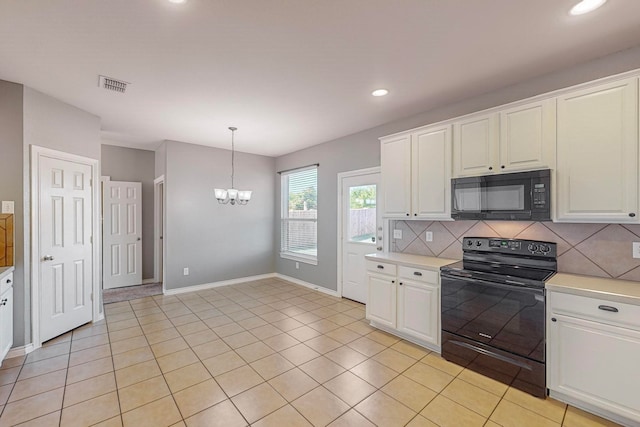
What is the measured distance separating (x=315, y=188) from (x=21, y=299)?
4081 mm

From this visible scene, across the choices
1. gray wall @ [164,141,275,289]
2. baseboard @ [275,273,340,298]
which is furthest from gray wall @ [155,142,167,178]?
baseboard @ [275,273,340,298]

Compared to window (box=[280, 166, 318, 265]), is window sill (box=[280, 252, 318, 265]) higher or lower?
lower

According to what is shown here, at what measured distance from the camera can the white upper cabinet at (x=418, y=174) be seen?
296 cm

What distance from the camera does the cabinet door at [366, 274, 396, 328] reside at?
3141 mm

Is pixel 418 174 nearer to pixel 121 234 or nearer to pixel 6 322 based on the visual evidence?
pixel 6 322

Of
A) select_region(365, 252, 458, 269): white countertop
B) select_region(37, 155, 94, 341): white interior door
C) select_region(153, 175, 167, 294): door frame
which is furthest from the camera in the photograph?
select_region(153, 175, 167, 294): door frame

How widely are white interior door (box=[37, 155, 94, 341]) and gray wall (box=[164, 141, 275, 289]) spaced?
4.48 ft

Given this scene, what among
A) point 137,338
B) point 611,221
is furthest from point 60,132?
point 611,221

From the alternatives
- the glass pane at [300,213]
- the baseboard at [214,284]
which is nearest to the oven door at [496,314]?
the glass pane at [300,213]

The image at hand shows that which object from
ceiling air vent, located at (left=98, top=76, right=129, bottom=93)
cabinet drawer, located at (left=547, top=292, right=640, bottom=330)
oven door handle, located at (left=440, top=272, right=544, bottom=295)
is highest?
ceiling air vent, located at (left=98, top=76, right=129, bottom=93)

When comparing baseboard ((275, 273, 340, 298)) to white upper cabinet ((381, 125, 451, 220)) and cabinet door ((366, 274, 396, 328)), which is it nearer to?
cabinet door ((366, 274, 396, 328))

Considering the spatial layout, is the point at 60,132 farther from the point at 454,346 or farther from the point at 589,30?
the point at 589,30

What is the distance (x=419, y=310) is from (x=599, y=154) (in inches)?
77.8

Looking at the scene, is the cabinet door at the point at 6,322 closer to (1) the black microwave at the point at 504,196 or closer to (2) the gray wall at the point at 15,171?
(2) the gray wall at the point at 15,171
